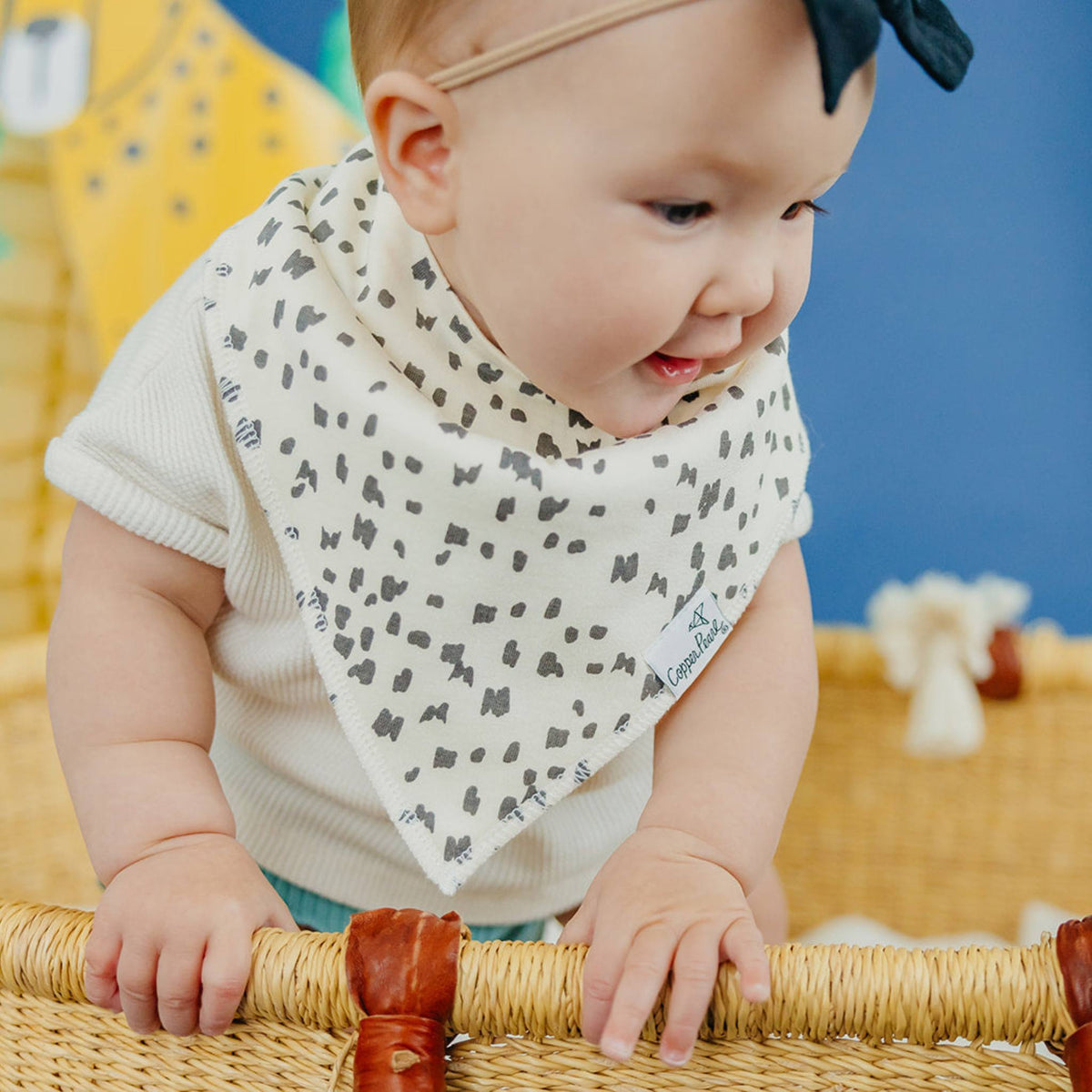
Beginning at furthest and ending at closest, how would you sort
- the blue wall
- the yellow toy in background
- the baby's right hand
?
1. the blue wall
2. the yellow toy in background
3. the baby's right hand

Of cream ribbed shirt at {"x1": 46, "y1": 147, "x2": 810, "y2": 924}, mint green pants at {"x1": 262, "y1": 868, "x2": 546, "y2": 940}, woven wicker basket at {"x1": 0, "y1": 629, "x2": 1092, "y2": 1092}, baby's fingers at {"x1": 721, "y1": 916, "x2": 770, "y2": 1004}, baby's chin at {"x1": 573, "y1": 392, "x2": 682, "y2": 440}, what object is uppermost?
baby's chin at {"x1": 573, "y1": 392, "x2": 682, "y2": 440}

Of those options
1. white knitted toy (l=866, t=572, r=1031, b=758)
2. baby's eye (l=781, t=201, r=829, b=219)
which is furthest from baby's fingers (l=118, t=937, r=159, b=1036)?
white knitted toy (l=866, t=572, r=1031, b=758)

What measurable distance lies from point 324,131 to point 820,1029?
1181 mm

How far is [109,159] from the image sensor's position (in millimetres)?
1467

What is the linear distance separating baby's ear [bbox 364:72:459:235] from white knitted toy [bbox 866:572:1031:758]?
76 centimetres

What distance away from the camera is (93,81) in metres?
1.49

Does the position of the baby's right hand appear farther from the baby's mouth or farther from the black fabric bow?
the black fabric bow

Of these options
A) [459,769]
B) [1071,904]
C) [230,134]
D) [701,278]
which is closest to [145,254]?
[230,134]

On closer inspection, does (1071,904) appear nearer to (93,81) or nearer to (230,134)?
(230,134)

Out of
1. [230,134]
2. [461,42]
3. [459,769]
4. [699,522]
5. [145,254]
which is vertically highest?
[230,134]

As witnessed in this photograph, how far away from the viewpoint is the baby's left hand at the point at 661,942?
0.52m

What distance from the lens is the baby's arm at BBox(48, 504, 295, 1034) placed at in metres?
0.58

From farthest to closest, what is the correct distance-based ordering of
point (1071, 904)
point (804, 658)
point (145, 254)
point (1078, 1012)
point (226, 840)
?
1. point (145, 254)
2. point (1071, 904)
3. point (804, 658)
4. point (226, 840)
5. point (1078, 1012)

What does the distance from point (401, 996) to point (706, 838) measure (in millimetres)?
205
